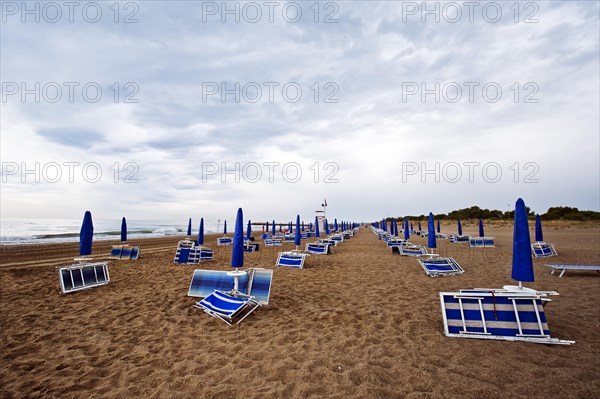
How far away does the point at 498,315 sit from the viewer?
4.69 m

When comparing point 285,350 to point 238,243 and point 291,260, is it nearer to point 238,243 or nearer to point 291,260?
point 238,243

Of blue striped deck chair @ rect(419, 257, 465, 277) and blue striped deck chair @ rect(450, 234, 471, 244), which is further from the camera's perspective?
blue striped deck chair @ rect(450, 234, 471, 244)

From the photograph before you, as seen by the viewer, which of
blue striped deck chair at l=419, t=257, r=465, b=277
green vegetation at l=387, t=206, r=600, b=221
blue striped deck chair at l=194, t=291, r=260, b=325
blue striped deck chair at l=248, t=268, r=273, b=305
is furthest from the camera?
green vegetation at l=387, t=206, r=600, b=221

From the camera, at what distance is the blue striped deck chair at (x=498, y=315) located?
4496mm

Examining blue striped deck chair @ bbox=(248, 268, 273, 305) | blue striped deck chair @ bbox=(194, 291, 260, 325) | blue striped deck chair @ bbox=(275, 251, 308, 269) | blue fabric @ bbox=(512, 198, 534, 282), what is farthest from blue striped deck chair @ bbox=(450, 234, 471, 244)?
blue striped deck chair @ bbox=(194, 291, 260, 325)

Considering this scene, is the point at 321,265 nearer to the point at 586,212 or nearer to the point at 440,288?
the point at 440,288

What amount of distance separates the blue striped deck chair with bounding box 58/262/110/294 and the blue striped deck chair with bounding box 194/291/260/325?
419 cm

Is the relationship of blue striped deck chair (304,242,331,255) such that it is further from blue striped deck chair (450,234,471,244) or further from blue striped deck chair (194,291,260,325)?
blue striped deck chair (450,234,471,244)

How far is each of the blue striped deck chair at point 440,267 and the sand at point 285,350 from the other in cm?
183

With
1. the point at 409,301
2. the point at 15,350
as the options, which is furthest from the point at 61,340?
the point at 409,301

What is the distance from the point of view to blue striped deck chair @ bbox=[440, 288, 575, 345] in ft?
14.8

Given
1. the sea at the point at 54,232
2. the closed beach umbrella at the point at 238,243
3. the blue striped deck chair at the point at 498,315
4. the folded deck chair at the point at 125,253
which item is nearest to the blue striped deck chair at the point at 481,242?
the blue striped deck chair at the point at 498,315

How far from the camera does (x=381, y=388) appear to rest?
333 cm

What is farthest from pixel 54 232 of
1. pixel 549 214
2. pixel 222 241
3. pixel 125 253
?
pixel 549 214
